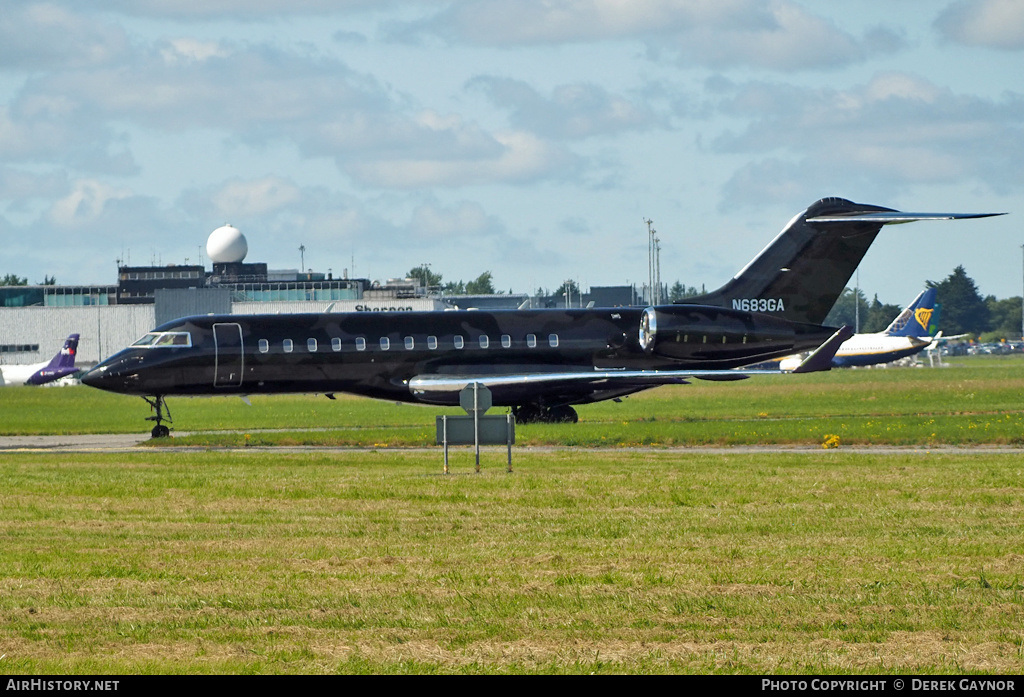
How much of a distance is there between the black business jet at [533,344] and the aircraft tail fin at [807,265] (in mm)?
39

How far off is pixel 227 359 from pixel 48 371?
199ft

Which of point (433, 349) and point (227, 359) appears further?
point (433, 349)

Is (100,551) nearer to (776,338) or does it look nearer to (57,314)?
(776,338)

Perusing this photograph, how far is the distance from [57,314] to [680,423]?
277 feet

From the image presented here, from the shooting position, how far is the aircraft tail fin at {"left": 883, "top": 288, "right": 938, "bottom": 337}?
92.0 m

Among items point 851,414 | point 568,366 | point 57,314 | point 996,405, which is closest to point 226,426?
point 568,366

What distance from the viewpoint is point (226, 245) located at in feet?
381

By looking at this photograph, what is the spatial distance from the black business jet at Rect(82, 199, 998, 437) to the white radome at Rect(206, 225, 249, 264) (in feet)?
258

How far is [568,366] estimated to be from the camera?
40000 millimetres

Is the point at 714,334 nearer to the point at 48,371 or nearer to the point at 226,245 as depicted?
the point at 48,371

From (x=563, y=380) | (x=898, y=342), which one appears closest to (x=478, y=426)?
(x=563, y=380)

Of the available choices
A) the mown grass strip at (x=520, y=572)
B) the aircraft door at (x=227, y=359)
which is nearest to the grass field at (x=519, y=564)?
the mown grass strip at (x=520, y=572)

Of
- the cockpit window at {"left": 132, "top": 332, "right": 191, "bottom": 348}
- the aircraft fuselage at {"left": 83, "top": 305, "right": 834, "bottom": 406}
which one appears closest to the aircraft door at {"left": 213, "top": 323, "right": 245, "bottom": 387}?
the aircraft fuselage at {"left": 83, "top": 305, "right": 834, "bottom": 406}

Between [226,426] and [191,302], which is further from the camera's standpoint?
[191,302]
